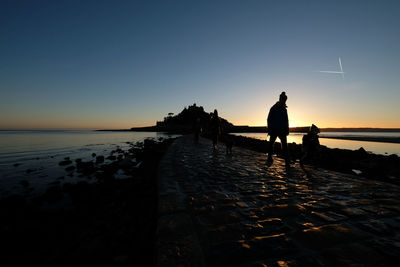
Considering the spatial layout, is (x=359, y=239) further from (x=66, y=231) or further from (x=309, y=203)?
(x=66, y=231)

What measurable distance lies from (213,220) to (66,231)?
2.62 m

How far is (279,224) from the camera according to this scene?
2.57 meters

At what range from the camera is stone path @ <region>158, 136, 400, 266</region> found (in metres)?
1.87

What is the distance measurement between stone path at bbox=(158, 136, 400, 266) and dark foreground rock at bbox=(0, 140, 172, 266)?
42cm

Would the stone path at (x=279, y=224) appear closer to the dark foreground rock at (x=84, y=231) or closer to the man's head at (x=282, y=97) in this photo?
the dark foreground rock at (x=84, y=231)

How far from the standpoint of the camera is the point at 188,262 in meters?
1.77

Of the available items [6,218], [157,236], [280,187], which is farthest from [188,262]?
[6,218]

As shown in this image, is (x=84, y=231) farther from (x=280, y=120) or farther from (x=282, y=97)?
(x=282, y=97)

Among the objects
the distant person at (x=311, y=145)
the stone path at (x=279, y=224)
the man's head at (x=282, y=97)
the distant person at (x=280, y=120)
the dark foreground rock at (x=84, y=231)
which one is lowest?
the dark foreground rock at (x=84, y=231)

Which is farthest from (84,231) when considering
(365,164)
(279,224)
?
(365,164)

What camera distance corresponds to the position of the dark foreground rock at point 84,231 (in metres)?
2.26

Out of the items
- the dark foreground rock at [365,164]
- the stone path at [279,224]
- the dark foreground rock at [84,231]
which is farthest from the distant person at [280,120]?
the dark foreground rock at [84,231]

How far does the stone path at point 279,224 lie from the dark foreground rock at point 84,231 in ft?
1.38

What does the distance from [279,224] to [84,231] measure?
3.13 m
